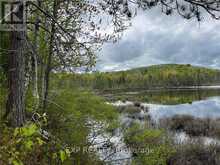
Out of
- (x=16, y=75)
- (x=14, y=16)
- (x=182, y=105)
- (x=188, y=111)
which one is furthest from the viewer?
(x=182, y=105)

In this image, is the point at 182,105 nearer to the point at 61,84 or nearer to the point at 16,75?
the point at 61,84

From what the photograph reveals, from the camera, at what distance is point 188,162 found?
1278cm

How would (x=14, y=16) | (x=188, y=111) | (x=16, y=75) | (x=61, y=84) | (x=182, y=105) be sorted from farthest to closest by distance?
(x=182, y=105), (x=188, y=111), (x=61, y=84), (x=16, y=75), (x=14, y=16)

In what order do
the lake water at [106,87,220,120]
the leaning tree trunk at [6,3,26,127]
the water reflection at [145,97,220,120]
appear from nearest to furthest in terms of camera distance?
the leaning tree trunk at [6,3,26,127]
the water reflection at [145,97,220,120]
the lake water at [106,87,220,120]

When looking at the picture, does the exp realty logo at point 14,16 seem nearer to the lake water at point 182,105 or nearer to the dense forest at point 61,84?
the dense forest at point 61,84

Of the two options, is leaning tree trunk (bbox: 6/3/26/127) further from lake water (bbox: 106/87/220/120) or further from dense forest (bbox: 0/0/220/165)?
lake water (bbox: 106/87/220/120)

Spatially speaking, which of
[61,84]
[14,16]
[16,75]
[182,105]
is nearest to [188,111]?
[182,105]

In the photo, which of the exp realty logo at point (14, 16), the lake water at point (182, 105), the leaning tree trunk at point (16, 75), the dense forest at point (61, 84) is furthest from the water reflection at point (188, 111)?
the exp realty logo at point (14, 16)

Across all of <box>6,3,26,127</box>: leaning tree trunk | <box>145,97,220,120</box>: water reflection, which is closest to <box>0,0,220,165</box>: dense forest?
<box>6,3,26,127</box>: leaning tree trunk

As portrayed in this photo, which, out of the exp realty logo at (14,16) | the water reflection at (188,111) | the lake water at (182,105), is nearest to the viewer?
the exp realty logo at (14,16)

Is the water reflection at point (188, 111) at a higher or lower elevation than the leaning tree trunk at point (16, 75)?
lower

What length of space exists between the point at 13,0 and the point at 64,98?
621cm

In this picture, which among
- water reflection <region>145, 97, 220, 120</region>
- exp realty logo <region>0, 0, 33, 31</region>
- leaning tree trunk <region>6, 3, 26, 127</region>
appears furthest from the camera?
water reflection <region>145, 97, 220, 120</region>

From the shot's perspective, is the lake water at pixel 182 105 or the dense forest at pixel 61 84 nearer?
the dense forest at pixel 61 84
